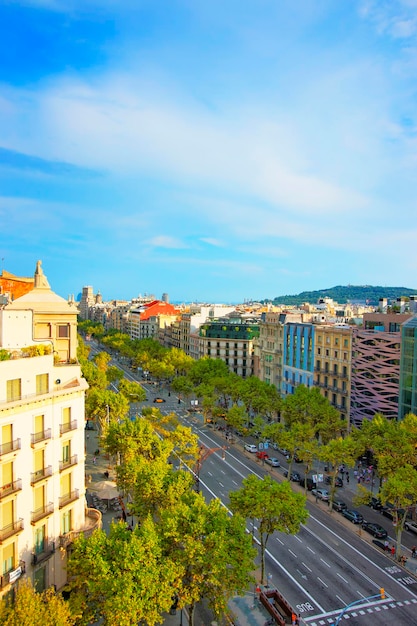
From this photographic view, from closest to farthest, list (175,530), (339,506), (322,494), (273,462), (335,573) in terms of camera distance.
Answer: (175,530)
(335,573)
(339,506)
(322,494)
(273,462)

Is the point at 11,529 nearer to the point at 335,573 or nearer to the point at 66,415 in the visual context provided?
the point at 66,415

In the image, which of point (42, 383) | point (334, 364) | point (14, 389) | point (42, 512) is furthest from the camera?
point (334, 364)

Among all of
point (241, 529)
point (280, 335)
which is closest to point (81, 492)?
point (241, 529)

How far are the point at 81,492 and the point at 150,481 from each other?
5.60 m

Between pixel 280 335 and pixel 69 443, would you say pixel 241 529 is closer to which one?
pixel 69 443

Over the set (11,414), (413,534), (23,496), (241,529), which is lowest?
(413,534)

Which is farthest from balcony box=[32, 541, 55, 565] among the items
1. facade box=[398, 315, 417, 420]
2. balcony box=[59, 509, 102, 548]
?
facade box=[398, 315, 417, 420]

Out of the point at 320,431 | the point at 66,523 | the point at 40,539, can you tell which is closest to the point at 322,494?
the point at 320,431

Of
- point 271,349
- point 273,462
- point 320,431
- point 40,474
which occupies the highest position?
point 271,349

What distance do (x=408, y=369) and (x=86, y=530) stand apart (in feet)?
161

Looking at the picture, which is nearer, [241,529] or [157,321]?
[241,529]

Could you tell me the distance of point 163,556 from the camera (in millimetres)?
29891

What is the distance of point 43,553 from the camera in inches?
1169

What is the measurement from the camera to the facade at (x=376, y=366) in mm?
68750
